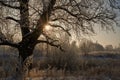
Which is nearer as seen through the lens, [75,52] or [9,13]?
[9,13]

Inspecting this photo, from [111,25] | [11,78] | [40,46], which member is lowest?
[11,78]

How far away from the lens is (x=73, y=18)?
69.1 feet

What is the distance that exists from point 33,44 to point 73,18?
11.4 ft

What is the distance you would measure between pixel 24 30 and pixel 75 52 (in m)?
12.4

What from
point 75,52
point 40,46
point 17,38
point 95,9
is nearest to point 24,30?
point 17,38

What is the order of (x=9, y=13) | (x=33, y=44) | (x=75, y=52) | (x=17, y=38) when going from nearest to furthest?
1. (x=9, y=13)
2. (x=17, y=38)
3. (x=33, y=44)
4. (x=75, y=52)

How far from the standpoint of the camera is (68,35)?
2103cm

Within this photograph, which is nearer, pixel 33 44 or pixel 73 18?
pixel 73 18

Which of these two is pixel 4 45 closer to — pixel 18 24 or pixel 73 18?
pixel 18 24

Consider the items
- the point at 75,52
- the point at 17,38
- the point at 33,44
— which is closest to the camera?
the point at 17,38

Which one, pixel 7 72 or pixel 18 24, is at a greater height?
pixel 18 24

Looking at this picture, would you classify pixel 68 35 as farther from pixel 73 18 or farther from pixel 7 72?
pixel 7 72

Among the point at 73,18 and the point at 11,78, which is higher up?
the point at 73,18

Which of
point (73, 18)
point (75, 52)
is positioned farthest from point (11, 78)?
point (75, 52)
